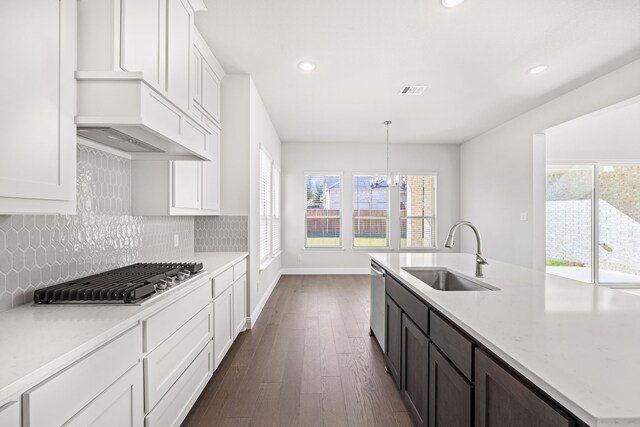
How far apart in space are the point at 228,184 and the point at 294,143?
343 cm

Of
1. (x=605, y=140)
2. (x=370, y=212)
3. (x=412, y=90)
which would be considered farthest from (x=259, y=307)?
(x=605, y=140)

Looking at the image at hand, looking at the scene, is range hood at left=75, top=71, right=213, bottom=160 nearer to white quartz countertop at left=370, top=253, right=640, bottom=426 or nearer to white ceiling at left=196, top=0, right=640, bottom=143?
white ceiling at left=196, top=0, right=640, bottom=143

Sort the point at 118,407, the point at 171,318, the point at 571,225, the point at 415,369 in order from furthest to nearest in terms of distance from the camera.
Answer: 1. the point at 571,225
2. the point at 415,369
3. the point at 171,318
4. the point at 118,407

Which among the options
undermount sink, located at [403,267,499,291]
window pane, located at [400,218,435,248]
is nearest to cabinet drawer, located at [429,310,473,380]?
undermount sink, located at [403,267,499,291]

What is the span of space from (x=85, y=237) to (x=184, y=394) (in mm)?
1118

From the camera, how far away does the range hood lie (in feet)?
4.42

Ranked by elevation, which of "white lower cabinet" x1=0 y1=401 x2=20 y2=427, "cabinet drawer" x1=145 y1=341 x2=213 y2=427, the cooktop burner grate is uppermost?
the cooktop burner grate

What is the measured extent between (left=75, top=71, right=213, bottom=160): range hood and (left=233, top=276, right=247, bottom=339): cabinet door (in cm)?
163

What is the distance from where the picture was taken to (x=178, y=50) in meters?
2.08

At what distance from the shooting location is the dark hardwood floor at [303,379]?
1978 mm

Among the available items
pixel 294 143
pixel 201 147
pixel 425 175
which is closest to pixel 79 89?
pixel 201 147

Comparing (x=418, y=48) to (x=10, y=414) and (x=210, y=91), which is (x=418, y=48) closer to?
(x=210, y=91)

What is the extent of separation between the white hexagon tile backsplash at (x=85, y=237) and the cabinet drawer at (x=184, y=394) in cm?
82

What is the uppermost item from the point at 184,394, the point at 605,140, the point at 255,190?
the point at 605,140
